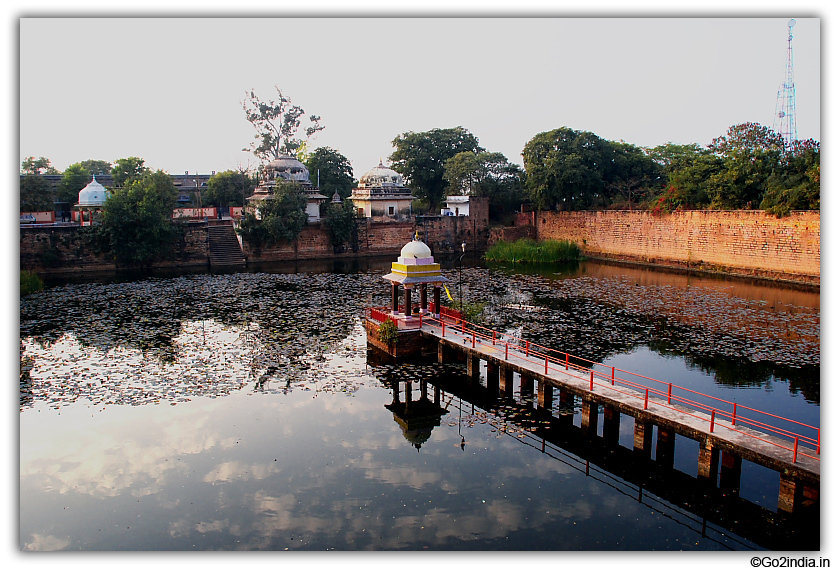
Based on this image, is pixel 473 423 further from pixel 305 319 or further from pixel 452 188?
pixel 452 188

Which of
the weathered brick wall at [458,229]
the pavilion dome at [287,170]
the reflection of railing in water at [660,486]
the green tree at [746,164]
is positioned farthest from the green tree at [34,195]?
the green tree at [746,164]

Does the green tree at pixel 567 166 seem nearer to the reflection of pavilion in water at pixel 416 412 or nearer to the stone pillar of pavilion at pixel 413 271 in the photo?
the stone pillar of pavilion at pixel 413 271

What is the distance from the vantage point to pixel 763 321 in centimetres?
2003

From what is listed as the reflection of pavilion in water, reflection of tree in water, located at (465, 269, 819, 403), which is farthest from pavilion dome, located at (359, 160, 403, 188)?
the reflection of pavilion in water

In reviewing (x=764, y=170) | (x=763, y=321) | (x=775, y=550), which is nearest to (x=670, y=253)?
(x=764, y=170)

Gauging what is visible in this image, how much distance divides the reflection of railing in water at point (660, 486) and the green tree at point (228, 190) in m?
40.0

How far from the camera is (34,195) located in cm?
4031

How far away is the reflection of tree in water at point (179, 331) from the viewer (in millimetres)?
14758

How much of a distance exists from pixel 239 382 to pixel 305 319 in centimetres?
646

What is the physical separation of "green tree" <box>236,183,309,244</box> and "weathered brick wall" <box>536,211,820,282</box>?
17048 millimetres

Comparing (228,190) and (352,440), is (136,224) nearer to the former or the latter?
(228,190)

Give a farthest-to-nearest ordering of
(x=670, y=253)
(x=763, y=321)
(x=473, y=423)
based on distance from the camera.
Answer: (x=670, y=253) < (x=763, y=321) < (x=473, y=423)

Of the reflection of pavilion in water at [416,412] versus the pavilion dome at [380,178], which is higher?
the pavilion dome at [380,178]

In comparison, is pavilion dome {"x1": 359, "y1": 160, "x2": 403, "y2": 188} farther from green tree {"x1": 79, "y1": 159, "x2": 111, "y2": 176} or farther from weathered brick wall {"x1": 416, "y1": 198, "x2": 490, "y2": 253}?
green tree {"x1": 79, "y1": 159, "x2": 111, "y2": 176}
